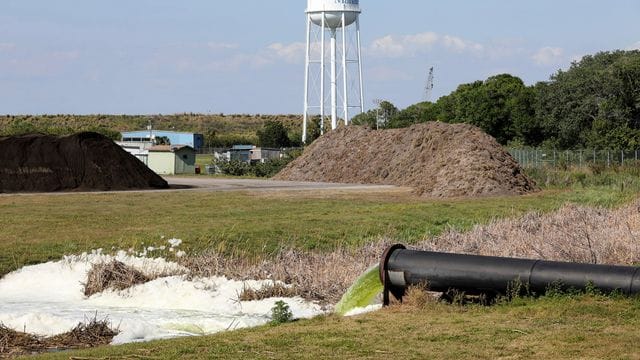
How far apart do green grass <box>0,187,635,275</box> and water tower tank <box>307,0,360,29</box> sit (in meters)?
56.5

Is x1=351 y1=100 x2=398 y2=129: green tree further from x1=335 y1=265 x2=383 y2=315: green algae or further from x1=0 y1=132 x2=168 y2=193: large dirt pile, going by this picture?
x1=335 y1=265 x2=383 y2=315: green algae

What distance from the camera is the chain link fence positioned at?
6456 cm

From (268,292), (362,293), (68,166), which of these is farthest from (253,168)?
(362,293)

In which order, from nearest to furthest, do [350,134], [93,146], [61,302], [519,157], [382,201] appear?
[61,302] → [382,201] → [93,146] → [350,134] → [519,157]

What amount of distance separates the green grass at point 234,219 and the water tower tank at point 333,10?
56549 millimetres

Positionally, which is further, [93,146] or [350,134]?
[350,134]

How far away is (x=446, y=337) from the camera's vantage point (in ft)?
44.2

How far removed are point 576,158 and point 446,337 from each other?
58.5 m

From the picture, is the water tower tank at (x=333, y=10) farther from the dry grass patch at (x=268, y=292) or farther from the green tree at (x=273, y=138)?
the dry grass patch at (x=268, y=292)

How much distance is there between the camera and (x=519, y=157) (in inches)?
2958

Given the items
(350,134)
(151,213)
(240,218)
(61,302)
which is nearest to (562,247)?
(61,302)

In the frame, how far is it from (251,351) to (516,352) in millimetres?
3248

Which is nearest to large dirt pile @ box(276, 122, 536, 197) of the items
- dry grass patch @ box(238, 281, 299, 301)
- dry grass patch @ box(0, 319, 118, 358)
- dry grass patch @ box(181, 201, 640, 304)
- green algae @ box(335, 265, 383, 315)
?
dry grass patch @ box(181, 201, 640, 304)

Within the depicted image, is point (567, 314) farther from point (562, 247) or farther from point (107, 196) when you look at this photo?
point (107, 196)
